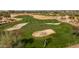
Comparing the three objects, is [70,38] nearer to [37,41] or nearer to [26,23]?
[37,41]

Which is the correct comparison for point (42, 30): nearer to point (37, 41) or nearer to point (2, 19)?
point (37, 41)
